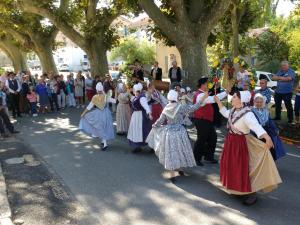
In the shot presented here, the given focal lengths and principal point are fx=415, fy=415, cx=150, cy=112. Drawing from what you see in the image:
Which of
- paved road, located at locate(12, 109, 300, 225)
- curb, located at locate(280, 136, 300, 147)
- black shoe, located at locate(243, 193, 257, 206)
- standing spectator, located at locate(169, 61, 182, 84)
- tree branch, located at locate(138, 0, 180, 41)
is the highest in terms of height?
tree branch, located at locate(138, 0, 180, 41)

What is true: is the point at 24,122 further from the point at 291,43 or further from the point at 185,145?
the point at 291,43

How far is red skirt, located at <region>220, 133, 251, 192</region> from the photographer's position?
6180mm

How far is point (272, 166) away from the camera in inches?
239

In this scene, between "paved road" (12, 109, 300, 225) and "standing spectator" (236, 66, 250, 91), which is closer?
"paved road" (12, 109, 300, 225)

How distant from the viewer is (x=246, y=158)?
244 inches

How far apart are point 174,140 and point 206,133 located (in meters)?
1.24

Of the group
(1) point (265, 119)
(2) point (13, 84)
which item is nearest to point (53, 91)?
(2) point (13, 84)

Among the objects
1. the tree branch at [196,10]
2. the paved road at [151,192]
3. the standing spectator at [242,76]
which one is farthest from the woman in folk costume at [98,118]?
the tree branch at [196,10]

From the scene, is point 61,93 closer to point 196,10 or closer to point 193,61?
point 193,61

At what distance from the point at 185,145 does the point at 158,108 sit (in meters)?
2.74

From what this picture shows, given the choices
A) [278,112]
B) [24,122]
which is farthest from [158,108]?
[24,122]

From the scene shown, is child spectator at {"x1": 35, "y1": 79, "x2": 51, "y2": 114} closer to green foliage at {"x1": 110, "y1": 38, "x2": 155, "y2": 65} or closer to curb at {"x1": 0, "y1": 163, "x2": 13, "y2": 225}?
curb at {"x1": 0, "y1": 163, "x2": 13, "y2": 225}

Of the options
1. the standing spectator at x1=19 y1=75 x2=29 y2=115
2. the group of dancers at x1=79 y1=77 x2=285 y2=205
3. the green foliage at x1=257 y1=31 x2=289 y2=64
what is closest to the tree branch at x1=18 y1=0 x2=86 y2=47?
the standing spectator at x1=19 y1=75 x2=29 y2=115

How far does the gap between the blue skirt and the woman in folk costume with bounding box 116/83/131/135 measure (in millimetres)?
1499
